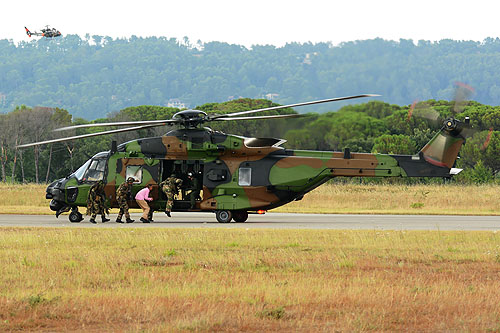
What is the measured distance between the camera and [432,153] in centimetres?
2772

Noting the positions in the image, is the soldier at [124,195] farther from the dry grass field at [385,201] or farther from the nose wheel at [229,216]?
the dry grass field at [385,201]

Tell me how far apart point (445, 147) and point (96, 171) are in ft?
42.7

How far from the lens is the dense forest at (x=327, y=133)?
94.4ft

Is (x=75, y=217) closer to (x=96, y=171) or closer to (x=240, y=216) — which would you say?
(x=96, y=171)

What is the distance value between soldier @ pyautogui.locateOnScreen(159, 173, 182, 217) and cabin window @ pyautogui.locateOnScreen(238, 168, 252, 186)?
2222 millimetres

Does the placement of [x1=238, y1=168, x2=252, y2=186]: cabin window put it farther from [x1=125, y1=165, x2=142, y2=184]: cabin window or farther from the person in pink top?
[x1=125, y1=165, x2=142, y2=184]: cabin window

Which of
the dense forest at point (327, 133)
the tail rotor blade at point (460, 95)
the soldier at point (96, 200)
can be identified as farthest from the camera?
the dense forest at point (327, 133)

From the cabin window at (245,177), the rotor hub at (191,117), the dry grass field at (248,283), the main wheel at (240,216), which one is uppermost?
the rotor hub at (191,117)

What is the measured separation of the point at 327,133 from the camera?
1145 inches

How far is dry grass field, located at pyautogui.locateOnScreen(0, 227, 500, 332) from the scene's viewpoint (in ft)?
32.3

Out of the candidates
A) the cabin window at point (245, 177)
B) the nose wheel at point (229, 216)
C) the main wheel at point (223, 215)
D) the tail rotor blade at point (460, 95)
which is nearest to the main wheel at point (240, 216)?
the nose wheel at point (229, 216)

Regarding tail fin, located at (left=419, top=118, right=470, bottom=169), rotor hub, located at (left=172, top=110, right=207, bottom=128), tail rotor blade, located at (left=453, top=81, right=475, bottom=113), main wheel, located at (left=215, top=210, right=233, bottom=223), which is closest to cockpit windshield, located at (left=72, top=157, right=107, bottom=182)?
rotor hub, located at (left=172, top=110, right=207, bottom=128)

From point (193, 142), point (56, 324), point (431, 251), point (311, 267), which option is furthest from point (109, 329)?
point (193, 142)

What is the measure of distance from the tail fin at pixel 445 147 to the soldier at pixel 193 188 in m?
8.40
